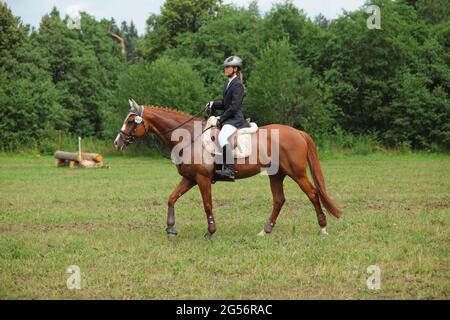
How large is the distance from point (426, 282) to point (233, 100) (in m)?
4.95

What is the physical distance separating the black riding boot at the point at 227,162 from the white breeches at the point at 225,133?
13 centimetres

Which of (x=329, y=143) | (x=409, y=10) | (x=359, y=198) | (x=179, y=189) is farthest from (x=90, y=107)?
(x=179, y=189)

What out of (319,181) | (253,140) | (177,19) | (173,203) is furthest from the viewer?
(177,19)

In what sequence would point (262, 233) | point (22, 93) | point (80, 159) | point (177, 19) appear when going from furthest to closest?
point (177, 19)
point (22, 93)
point (80, 159)
point (262, 233)

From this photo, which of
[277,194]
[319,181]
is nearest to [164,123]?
[277,194]

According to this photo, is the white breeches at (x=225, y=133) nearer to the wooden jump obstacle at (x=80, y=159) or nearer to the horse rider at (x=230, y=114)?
the horse rider at (x=230, y=114)

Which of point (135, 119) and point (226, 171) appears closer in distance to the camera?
point (226, 171)

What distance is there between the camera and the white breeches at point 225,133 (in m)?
10.5

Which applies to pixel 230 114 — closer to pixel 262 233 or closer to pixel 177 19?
pixel 262 233

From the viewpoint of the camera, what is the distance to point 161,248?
9492 mm

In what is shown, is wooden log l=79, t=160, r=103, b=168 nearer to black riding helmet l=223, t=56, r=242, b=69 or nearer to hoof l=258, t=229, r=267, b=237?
hoof l=258, t=229, r=267, b=237

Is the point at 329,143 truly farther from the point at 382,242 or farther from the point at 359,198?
the point at 382,242

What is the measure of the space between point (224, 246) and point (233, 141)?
2180 mm

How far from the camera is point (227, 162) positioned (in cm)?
1066
